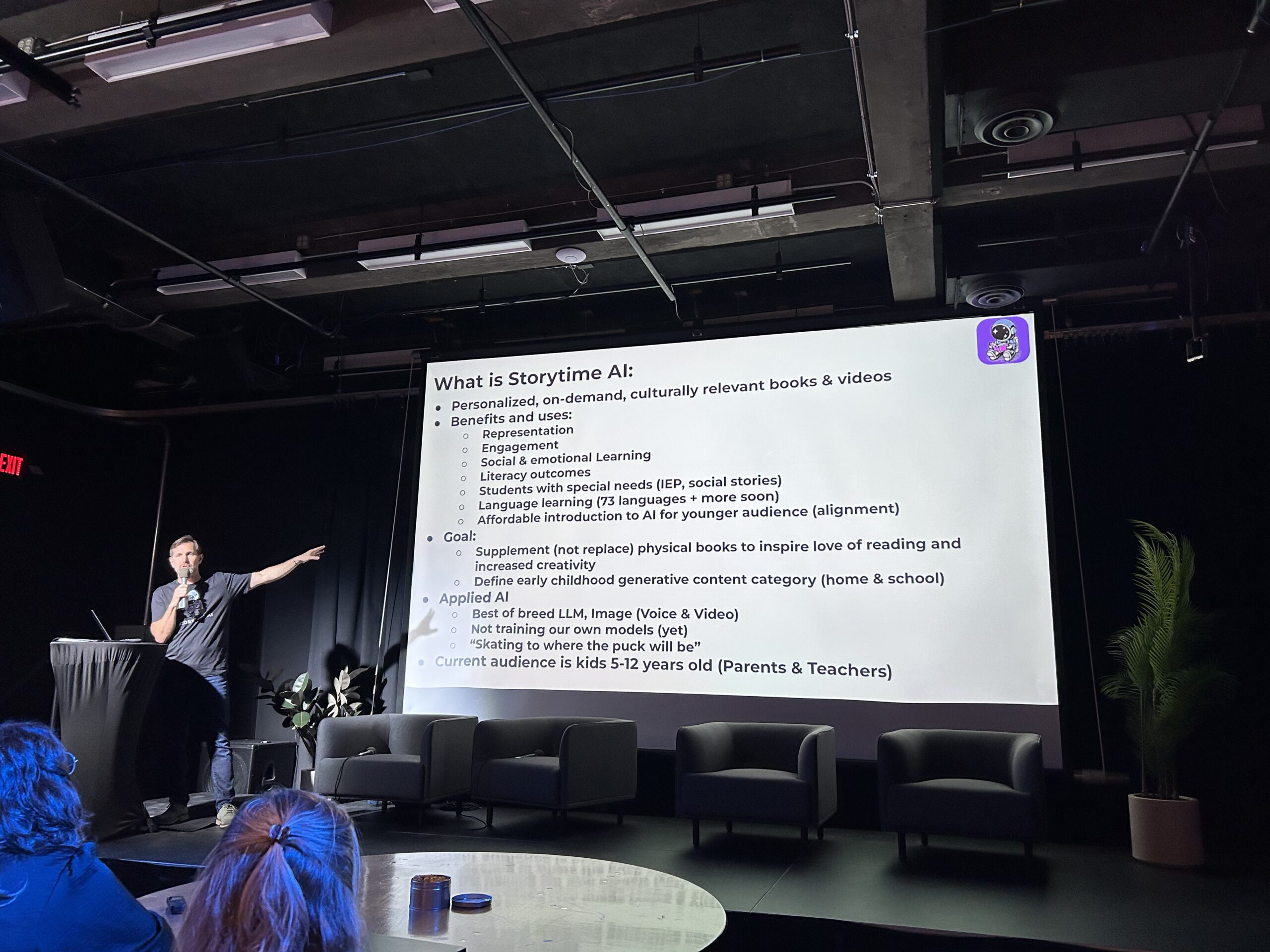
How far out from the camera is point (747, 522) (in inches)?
202

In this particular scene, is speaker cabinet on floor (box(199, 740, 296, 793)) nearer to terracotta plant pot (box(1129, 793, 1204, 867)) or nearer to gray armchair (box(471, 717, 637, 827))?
gray armchair (box(471, 717, 637, 827))

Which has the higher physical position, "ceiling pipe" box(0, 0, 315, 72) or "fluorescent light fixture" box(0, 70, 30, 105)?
"fluorescent light fixture" box(0, 70, 30, 105)

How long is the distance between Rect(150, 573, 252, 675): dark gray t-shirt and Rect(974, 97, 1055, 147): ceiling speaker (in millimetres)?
4788

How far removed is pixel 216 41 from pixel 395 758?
3.55 m

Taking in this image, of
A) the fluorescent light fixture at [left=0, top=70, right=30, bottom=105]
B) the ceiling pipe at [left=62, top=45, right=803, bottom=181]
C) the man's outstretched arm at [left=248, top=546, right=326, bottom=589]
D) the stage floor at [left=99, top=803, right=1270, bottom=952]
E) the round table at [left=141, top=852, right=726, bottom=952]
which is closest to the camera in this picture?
the round table at [left=141, top=852, right=726, bottom=952]

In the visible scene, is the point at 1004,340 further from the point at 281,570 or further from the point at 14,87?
the point at 14,87

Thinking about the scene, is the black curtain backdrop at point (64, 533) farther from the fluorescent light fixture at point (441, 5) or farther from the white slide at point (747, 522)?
the fluorescent light fixture at point (441, 5)

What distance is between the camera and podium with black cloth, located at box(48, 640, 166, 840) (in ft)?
13.4

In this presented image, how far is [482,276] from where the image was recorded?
6066 millimetres

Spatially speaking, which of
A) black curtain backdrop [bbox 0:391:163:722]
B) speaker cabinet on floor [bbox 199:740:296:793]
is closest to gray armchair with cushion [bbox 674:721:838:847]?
speaker cabinet on floor [bbox 199:740:296:793]

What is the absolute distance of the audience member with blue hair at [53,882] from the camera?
1.21 metres

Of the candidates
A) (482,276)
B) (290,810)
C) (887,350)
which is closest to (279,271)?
(482,276)

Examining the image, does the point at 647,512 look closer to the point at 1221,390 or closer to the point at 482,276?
the point at 482,276

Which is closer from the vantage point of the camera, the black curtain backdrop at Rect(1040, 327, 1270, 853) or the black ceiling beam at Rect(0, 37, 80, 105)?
the black ceiling beam at Rect(0, 37, 80, 105)
